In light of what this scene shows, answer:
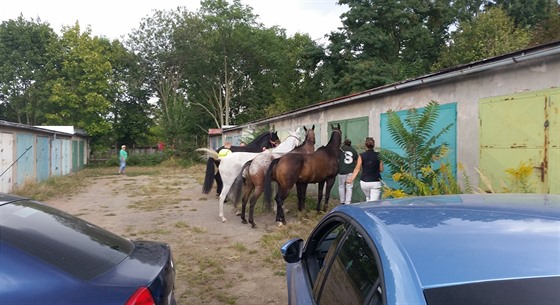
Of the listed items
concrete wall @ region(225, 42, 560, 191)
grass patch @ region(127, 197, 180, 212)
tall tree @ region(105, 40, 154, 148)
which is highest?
tall tree @ region(105, 40, 154, 148)

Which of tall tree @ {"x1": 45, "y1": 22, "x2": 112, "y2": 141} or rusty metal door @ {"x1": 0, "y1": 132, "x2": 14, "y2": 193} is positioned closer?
rusty metal door @ {"x1": 0, "y1": 132, "x2": 14, "y2": 193}

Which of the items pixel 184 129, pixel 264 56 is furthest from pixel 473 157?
pixel 264 56

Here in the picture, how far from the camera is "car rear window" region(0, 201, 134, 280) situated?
2109 millimetres

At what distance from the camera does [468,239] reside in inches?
58.9

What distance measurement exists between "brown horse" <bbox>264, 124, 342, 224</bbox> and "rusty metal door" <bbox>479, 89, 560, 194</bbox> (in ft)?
11.5

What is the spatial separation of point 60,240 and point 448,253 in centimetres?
221

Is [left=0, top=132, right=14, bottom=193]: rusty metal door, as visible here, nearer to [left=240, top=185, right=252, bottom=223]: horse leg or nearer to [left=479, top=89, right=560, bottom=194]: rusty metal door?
[left=240, top=185, right=252, bottom=223]: horse leg

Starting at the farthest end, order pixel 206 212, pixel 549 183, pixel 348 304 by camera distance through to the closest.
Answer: pixel 206 212, pixel 549 183, pixel 348 304

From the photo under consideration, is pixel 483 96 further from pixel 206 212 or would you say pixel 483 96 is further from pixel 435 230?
pixel 206 212

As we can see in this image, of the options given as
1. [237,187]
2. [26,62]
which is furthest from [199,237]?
[26,62]

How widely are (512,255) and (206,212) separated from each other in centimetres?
918

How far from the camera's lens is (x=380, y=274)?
1.47 metres

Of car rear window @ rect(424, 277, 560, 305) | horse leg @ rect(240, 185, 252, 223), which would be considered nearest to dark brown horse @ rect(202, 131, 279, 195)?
horse leg @ rect(240, 185, 252, 223)

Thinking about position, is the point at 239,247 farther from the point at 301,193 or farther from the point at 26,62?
the point at 26,62
